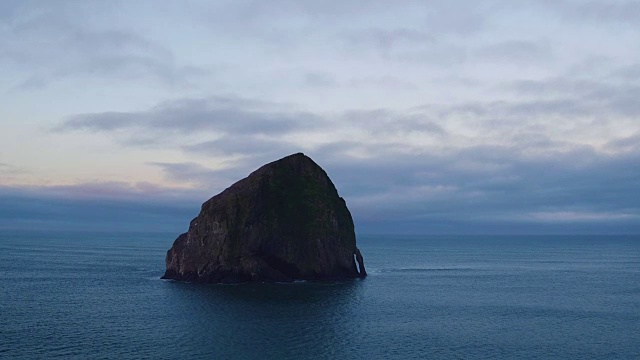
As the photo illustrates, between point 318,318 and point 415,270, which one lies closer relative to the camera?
point 318,318

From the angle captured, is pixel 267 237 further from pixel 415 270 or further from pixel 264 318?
pixel 415 270

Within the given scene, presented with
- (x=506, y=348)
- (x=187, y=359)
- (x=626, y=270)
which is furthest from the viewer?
(x=626, y=270)

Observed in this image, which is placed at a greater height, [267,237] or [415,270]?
[267,237]

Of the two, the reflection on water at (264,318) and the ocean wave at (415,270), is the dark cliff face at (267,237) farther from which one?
the ocean wave at (415,270)

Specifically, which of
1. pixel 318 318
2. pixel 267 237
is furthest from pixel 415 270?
pixel 318 318

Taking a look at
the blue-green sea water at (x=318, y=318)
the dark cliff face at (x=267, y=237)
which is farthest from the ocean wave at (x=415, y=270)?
the dark cliff face at (x=267, y=237)

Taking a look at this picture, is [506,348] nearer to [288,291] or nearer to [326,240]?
[288,291]

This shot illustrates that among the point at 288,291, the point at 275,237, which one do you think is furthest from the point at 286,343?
the point at 275,237
